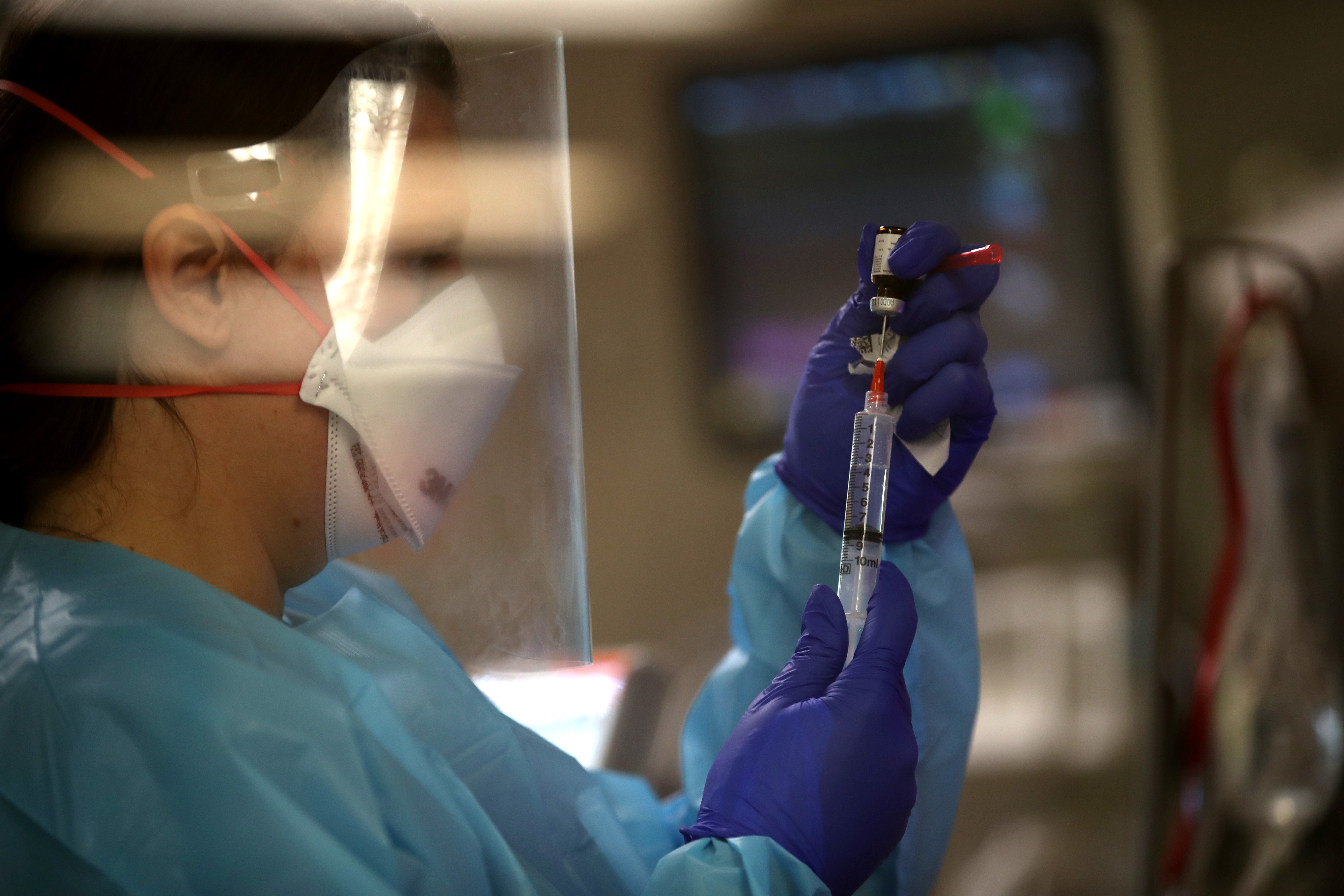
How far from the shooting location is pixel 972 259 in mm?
728

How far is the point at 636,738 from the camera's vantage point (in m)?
1.41

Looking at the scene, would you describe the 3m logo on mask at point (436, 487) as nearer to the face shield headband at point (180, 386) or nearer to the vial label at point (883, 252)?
the face shield headband at point (180, 386)

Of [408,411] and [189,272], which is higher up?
[189,272]

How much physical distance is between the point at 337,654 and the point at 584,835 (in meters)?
0.28

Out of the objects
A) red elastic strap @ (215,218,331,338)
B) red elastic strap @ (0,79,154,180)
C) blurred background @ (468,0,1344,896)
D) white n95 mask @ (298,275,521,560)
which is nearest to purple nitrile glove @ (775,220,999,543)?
white n95 mask @ (298,275,521,560)

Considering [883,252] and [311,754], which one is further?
[883,252]

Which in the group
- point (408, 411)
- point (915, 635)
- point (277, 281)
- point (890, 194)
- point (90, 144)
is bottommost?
point (915, 635)

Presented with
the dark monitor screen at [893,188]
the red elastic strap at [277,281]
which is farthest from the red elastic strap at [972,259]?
the dark monitor screen at [893,188]

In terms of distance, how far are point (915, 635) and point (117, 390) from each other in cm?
68

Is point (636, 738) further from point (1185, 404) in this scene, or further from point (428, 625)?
point (1185, 404)

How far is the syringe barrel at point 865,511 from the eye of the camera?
75cm

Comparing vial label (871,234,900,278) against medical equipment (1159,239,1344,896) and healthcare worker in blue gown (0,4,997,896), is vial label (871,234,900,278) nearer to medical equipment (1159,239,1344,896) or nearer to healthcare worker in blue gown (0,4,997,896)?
healthcare worker in blue gown (0,4,997,896)

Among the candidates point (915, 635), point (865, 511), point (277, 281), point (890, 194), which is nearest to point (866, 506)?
point (865, 511)

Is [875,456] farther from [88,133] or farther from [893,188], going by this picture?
[893,188]
